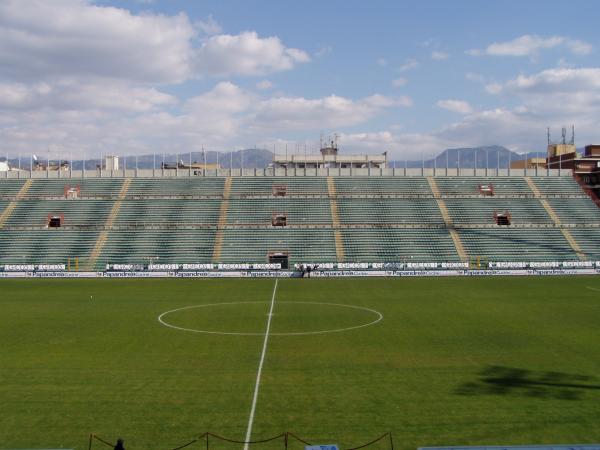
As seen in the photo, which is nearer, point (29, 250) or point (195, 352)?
point (195, 352)

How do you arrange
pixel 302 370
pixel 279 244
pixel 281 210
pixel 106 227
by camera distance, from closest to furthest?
pixel 302 370 → pixel 279 244 → pixel 106 227 → pixel 281 210

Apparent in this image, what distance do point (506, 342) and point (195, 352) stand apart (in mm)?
16588

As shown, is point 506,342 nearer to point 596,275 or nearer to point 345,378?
point 345,378

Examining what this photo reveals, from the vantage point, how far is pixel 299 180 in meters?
96.4

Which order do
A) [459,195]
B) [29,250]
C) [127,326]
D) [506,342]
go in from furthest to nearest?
[459,195] → [29,250] → [127,326] → [506,342]

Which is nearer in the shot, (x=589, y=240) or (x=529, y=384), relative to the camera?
(x=529, y=384)

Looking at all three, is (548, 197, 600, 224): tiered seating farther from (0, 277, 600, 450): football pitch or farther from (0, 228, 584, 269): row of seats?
(0, 277, 600, 450): football pitch

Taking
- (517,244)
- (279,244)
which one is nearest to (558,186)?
(517,244)

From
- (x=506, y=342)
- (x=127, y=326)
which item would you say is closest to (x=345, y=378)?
(x=506, y=342)

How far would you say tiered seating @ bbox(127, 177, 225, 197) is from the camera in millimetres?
92125

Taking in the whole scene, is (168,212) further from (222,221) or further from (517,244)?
(517,244)

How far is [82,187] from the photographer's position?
9331 cm

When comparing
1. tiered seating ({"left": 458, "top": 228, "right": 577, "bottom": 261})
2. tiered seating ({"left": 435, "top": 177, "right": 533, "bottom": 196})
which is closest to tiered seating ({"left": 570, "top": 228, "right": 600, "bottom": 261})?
tiered seating ({"left": 458, "top": 228, "right": 577, "bottom": 261})

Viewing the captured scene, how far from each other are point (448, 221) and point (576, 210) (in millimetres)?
20997
